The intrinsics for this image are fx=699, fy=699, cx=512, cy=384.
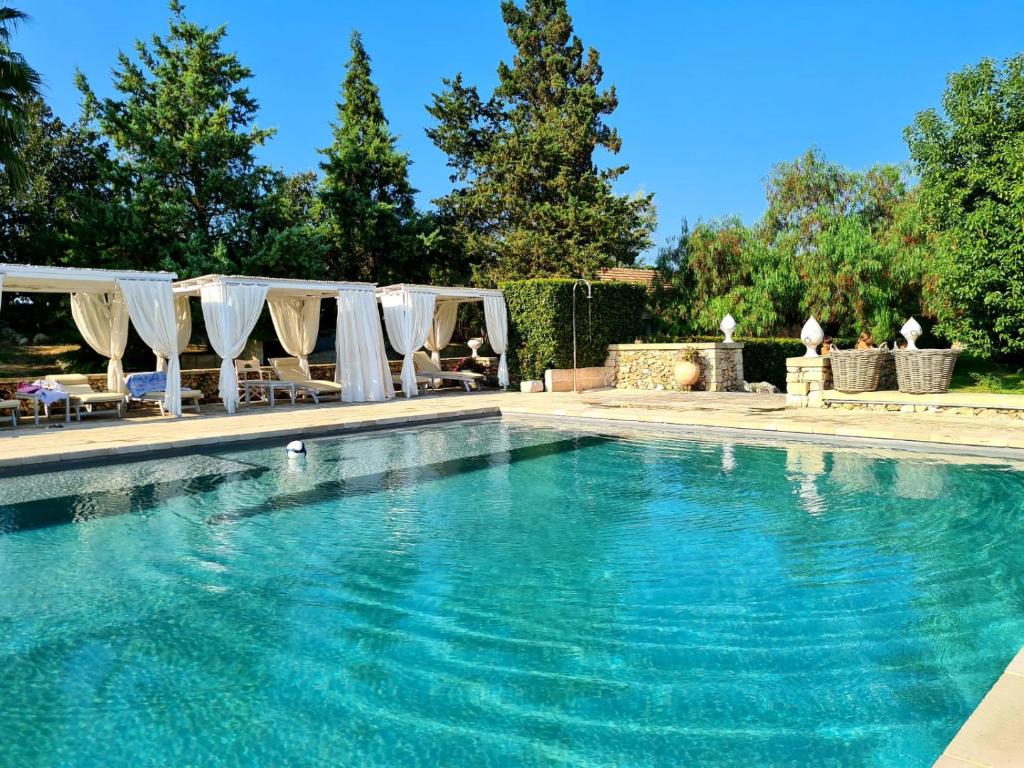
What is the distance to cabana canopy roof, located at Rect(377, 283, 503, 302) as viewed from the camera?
49.0 feet

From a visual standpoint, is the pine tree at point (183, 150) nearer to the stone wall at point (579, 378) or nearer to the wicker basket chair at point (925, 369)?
the stone wall at point (579, 378)

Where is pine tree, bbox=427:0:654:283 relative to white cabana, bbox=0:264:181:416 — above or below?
above

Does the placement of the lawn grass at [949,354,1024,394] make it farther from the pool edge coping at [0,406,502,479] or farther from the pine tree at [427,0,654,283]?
the pine tree at [427,0,654,283]

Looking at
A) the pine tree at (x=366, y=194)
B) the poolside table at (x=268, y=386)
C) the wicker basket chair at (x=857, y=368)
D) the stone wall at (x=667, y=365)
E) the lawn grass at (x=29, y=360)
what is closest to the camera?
the wicker basket chair at (x=857, y=368)

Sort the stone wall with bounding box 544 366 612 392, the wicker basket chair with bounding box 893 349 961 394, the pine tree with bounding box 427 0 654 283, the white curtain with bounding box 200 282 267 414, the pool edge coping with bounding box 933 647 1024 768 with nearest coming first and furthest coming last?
1. the pool edge coping with bounding box 933 647 1024 768
2. the wicker basket chair with bounding box 893 349 961 394
3. the white curtain with bounding box 200 282 267 414
4. the stone wall with bounding box 544 366 612 392
5. the pine tree with bounding box 427 0 654 283

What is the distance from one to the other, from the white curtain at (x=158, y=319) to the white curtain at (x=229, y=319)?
2.28 feet

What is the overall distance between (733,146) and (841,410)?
492 inches

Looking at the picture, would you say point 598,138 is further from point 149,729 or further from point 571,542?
point 149,729

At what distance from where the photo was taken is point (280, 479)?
7.32 meters

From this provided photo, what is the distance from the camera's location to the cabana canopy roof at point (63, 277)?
10250mm

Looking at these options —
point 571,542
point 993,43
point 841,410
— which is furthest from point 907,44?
point 571,542

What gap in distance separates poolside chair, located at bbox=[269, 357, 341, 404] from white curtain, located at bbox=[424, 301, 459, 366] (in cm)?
359

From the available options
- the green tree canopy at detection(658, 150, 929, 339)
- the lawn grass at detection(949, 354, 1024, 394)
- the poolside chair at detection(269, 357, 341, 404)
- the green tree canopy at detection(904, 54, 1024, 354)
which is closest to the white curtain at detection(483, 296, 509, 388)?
the poolside chair at detection(269, 357, 341, 404)

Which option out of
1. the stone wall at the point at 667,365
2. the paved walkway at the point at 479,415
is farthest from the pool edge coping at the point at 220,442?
the stone wall at the point at 667,365
